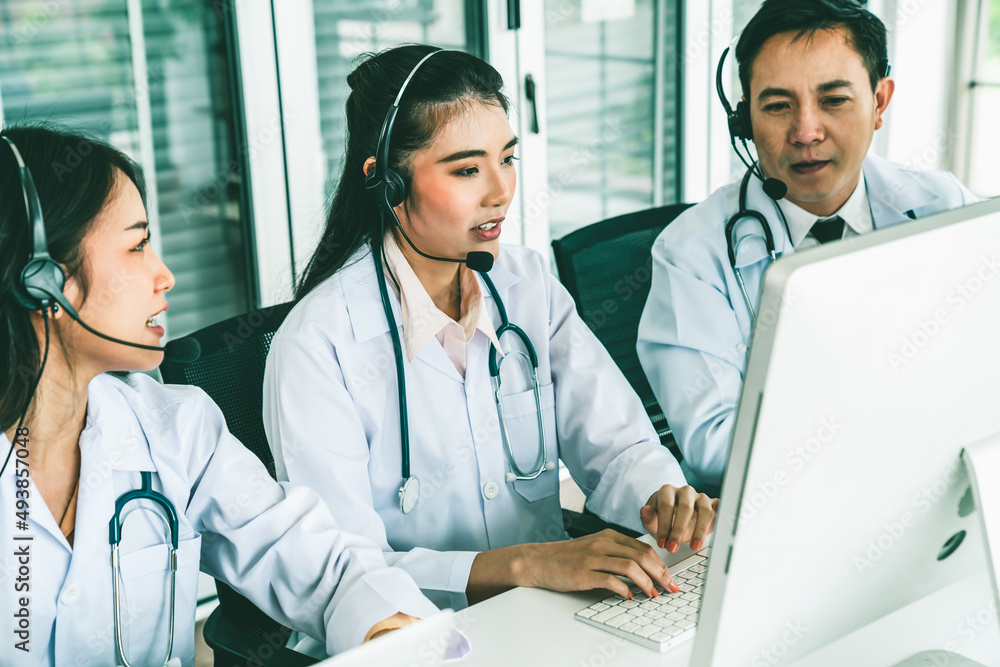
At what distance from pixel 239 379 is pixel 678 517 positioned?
0.65 m

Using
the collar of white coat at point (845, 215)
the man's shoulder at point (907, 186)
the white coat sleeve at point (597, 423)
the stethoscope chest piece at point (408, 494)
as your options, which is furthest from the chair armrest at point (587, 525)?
the man's shoulder at point (907, 186)

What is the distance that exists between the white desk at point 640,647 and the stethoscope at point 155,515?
0.36 m

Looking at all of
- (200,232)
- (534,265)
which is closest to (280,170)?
(200,232)

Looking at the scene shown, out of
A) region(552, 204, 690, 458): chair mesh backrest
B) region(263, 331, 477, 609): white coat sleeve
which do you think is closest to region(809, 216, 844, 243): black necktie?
region(552, 204, 690, 458): chair mesh backrest

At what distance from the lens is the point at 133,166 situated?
1155 millimetres

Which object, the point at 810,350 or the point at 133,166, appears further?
the point at 133,166

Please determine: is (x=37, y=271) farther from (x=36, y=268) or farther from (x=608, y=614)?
(x=608, y=614)

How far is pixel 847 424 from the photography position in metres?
0.60

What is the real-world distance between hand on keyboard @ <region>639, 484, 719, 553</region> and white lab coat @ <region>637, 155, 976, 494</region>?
0.27m

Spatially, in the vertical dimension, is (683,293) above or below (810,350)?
below

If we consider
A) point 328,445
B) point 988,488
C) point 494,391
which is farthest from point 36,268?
point 988,488

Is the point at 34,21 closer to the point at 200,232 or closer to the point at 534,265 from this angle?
the point at 200,232

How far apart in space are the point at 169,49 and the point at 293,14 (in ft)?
1.05

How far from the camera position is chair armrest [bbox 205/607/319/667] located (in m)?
1.02
